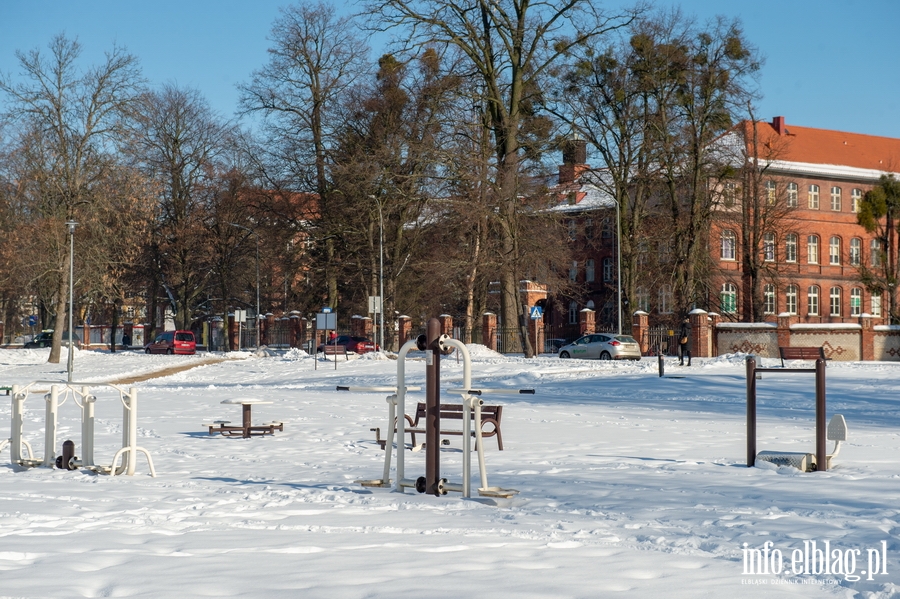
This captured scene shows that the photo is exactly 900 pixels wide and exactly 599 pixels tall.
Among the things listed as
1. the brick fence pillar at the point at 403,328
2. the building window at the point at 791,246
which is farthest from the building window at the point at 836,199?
the brick fence pillar at the point at 403,328

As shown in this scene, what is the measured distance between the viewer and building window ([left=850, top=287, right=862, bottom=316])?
73062 mm

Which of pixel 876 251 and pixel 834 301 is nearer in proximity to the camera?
pixel 834 301

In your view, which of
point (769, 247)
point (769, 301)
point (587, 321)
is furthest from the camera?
point (769, 301)

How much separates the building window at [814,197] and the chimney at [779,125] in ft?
18.0

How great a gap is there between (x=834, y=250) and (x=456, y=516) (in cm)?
6956

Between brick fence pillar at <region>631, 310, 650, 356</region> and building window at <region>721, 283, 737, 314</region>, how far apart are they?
51.6 feet

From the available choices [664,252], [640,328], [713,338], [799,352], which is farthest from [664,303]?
[799,352]

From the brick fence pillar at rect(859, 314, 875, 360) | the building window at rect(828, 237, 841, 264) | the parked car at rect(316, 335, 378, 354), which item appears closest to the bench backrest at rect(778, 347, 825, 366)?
the brick fence pillar at rect(859, 314, 875, 360)

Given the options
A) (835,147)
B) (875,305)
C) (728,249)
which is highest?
(835,147)

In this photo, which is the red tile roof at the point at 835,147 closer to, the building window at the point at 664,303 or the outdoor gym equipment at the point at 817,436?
the building window at the point at 664,303

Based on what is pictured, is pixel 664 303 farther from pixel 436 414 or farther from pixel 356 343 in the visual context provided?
pixel 436 414

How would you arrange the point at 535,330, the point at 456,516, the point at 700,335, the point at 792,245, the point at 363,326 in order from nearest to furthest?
the point at 456,516 → the point at 700,335 → the point at 535,330 → the point at 363,326 → the point at 792,245

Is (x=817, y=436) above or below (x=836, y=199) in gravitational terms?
below

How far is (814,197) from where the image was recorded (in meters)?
72.6
